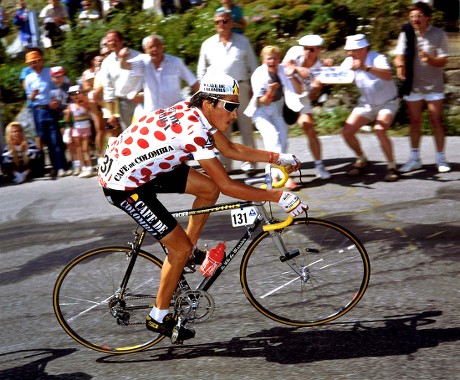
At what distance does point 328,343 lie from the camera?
5824mm

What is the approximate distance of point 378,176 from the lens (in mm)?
10688

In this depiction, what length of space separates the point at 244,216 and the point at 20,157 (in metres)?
7.99

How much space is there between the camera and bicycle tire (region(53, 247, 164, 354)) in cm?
592

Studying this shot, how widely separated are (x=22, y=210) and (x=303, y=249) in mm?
6158

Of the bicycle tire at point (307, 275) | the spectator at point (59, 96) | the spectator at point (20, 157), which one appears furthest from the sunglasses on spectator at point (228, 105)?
the spectator at point (20, 157)

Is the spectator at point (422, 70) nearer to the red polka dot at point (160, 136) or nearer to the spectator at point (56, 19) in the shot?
the red polka dot at point (160, 136)

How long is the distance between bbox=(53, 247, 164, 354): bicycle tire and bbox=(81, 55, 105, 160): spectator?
21.7 feet

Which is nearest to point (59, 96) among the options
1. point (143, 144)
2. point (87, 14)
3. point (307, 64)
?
point (307, 64)

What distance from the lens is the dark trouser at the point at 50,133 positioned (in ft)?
41.4

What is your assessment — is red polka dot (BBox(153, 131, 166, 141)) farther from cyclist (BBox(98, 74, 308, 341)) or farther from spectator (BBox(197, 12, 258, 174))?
spectator (BBox(197, 12, 258, 174))

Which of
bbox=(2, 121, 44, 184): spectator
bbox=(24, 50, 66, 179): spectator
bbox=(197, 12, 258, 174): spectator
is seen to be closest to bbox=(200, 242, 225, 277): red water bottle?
bbox=(197, 12, 258, 174): spectator

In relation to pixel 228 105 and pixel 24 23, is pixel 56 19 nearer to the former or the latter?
pixel 24 23

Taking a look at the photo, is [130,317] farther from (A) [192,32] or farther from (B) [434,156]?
(A) [192,32]

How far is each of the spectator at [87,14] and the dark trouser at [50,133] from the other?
4938 millimetres
